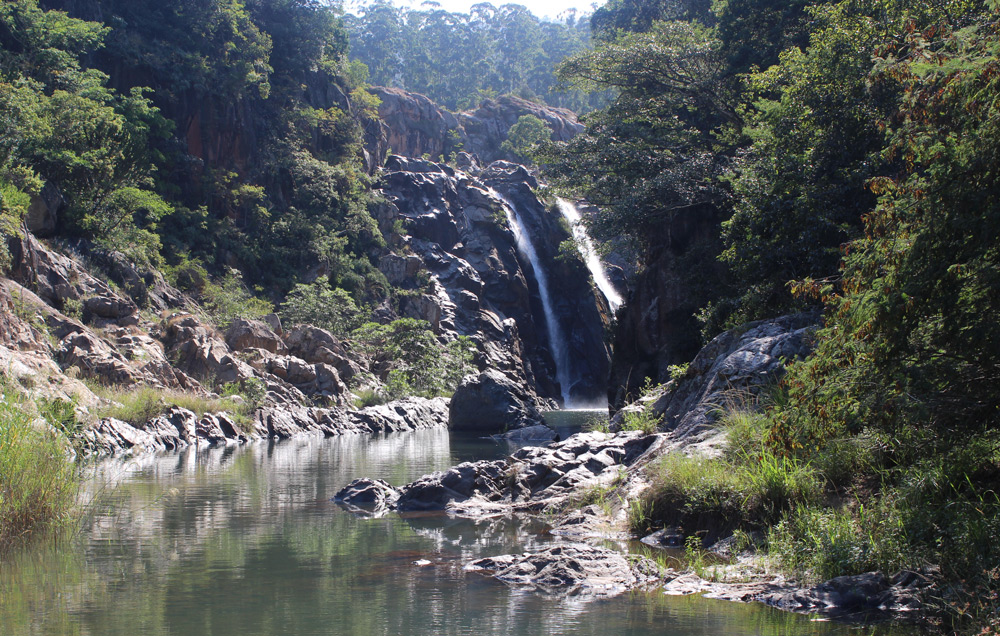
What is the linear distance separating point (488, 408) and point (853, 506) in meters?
23.4

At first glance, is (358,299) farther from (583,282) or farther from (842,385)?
(842,385)

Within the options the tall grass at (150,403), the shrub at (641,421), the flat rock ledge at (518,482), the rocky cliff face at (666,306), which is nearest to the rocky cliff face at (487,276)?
the rocky cliff face at (666,306)

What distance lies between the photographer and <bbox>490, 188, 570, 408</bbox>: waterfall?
52031 mm

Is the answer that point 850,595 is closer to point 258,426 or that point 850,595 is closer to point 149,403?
point 149,403

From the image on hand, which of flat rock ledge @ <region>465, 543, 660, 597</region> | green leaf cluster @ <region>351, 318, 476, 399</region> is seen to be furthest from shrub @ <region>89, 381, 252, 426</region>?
flat rock ledge @ <region>465, 543, 660, 597</region>

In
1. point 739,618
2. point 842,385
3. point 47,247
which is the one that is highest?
point 47,247

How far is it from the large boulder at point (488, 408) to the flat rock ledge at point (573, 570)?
70.3 ft

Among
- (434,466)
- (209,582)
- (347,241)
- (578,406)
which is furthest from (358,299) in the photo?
(209,582)

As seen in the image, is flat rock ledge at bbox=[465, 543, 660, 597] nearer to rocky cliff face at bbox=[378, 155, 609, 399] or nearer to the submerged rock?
the submerged rock

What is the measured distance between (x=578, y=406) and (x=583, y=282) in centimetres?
866

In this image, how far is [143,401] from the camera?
69.5 ft

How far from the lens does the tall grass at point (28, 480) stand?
8188 mm

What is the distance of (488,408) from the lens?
30.7m

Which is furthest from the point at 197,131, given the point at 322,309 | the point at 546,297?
the point at 546,297
